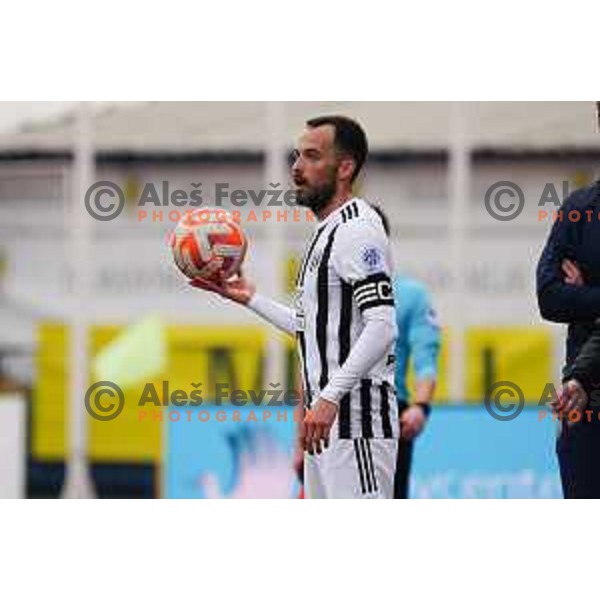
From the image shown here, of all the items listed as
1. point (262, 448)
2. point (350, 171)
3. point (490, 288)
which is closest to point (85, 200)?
point (262, 448)

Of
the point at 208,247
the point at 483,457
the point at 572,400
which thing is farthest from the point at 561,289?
the point at 483,457

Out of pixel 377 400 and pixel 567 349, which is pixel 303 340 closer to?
pixel 377 400

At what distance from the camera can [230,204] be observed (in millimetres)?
9758

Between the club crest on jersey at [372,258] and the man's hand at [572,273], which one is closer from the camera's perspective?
the club crest on jersey at [372,258]

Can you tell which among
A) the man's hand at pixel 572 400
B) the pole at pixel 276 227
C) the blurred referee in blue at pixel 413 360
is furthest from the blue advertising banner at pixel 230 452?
the man's hand at pixel 572 400

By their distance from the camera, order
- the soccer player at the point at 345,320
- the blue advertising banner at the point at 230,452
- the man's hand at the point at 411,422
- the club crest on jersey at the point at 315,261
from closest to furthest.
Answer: the soccer player at the point at 345,320 → the club crest on jersey at the point at 315,261 → the man's hand at the point at 411,422 → the blue advertising banner at the point at 230,452

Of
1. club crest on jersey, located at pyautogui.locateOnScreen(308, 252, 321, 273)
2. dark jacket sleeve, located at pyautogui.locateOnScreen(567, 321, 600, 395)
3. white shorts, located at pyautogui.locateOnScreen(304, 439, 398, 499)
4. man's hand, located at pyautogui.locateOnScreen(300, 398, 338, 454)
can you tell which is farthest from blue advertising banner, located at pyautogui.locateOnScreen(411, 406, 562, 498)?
man's hand, located at pyautogui.locateOnScreen(300, 398, 338, 454)

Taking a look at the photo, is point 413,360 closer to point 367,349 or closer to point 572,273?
point 572,273

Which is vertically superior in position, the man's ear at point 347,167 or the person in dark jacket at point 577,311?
the man's ear at point 347,167

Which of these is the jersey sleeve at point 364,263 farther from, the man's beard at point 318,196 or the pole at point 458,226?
the pole at point 458,226

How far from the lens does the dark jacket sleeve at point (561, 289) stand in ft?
23.5

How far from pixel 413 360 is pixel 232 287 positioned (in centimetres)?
117

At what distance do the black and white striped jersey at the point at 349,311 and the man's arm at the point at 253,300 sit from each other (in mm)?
200

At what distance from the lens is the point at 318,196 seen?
716 cm
